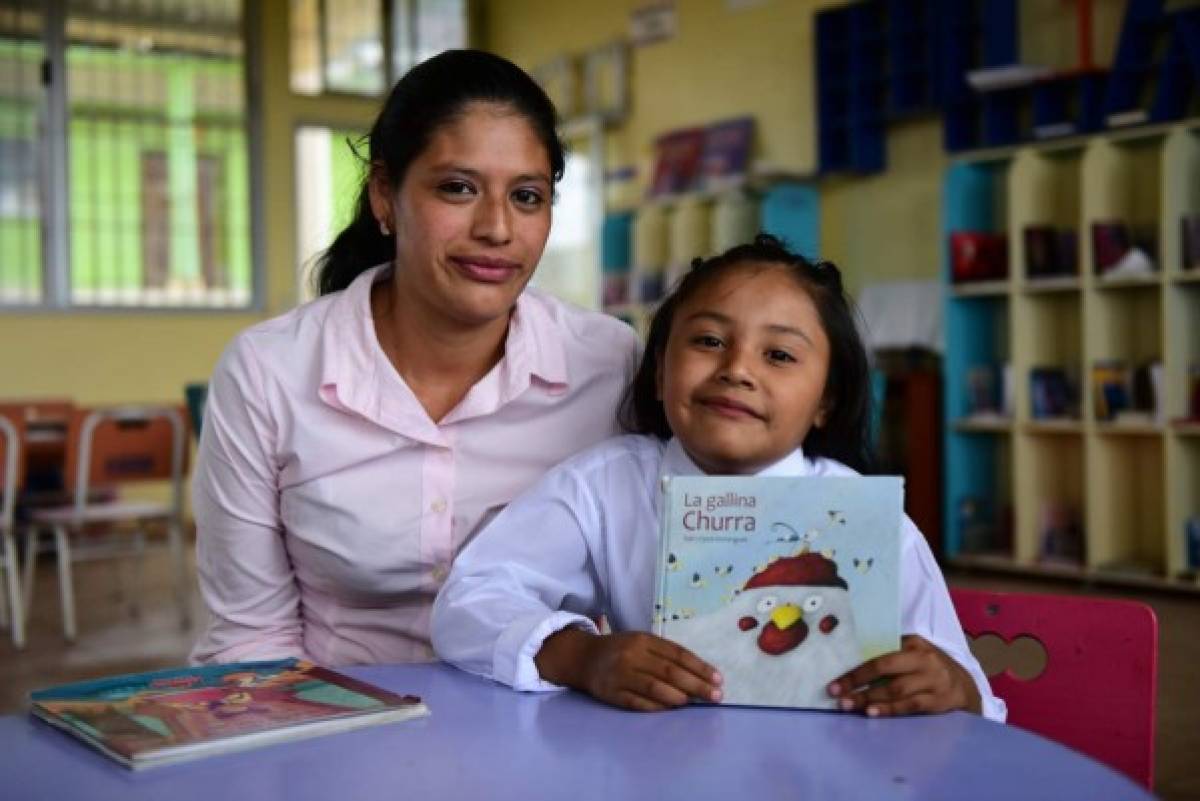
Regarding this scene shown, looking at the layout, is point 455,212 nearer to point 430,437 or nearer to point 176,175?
point 430,437

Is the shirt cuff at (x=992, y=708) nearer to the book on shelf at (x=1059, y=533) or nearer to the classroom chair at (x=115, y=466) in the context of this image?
the classroom chair at (x=115, y=466)

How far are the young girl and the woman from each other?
21 centimetres

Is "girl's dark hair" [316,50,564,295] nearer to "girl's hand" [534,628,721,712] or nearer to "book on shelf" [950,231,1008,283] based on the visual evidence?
"girl's hand" [534,628,721,712]

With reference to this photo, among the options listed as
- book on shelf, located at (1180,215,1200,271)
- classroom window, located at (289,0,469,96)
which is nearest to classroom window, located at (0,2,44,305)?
classroom window, located at (289,0,469,96)

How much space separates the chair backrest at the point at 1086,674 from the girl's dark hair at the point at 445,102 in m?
0.76

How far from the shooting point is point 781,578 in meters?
1.03

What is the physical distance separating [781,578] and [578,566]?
311 mm

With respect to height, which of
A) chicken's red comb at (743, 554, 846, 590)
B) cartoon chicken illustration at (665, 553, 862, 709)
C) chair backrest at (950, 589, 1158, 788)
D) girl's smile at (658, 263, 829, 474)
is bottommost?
chair backrest at (950, 589, 1158, 788)

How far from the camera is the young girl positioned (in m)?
1.13

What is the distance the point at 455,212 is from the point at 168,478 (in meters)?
3.71

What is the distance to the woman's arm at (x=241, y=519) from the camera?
5.07 feet

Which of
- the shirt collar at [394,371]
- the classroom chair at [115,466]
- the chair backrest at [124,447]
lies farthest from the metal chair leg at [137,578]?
the shirt collar at [394,371]

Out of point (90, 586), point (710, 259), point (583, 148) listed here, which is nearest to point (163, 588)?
point (90, 586)

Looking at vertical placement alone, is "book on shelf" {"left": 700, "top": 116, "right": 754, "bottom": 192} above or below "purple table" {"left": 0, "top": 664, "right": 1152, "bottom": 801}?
above
